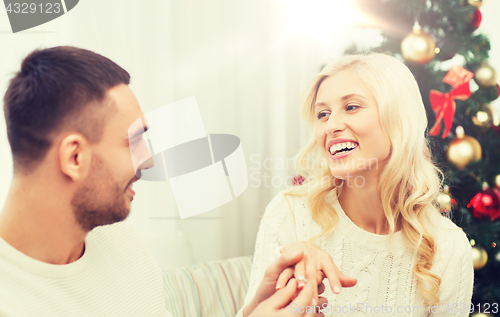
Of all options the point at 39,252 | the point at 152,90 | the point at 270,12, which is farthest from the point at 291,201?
the point at 270,12

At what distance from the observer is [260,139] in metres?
1.80

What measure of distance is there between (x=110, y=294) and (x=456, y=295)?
979mm

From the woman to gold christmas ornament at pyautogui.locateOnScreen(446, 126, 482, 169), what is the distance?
1.22ft

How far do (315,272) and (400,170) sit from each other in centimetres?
55

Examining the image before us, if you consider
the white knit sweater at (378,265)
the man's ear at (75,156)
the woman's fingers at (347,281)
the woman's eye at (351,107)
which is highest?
the man's ear at (75,156)

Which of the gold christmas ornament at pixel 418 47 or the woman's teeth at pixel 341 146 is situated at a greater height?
the gold christmas ornament at pixel 418 47

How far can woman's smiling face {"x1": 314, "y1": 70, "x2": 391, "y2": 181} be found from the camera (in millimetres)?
1070

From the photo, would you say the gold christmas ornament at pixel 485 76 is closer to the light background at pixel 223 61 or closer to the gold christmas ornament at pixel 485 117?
the gold christmas ornament at pixel 485 117

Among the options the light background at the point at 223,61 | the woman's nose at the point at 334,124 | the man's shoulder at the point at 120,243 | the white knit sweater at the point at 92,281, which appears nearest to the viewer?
the white knit sweater at the point at 92,281

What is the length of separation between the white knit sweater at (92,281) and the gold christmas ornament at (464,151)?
1.28 meters

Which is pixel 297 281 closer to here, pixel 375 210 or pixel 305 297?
pixel 305 297

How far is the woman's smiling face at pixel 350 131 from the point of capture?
1070mm

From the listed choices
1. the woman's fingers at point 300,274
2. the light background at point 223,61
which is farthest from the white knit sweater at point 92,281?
the light background at point 223,61

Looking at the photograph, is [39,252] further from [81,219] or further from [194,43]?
[194,43]
